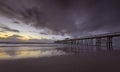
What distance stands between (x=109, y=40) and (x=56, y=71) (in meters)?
25.9

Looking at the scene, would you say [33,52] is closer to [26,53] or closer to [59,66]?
[26,53]

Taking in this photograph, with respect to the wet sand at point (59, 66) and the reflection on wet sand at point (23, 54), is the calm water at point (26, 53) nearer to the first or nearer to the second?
the reflection on wet sand at point (23, 54)

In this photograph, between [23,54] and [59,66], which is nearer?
[59,66]

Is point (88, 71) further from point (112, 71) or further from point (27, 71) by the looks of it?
point (27, 71)

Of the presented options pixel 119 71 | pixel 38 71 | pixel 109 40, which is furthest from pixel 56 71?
pixel 109 40

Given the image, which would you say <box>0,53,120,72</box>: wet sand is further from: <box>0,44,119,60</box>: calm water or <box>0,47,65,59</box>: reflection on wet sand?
<box>0,44,119,60</box>: calm water

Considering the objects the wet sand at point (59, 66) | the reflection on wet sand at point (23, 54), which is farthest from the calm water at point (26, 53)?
the wet sand at point (59, 66)

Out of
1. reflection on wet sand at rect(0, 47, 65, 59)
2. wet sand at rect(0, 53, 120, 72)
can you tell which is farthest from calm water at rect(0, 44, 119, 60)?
wet sand at rect(0, 53, 120, 72)

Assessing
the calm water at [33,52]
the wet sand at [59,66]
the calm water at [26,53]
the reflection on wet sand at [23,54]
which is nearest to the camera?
the wet sand at [59,66]

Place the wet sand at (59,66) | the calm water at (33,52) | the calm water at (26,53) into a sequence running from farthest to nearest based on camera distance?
1. the calm water at (33,52)
2. the calm water at (26,53)
3. the wet sand at (59,66)

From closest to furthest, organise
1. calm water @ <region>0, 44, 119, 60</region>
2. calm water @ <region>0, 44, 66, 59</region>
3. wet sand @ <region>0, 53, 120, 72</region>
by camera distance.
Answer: wet sand @ <region>0, 53, 120, 72</region> < calm water @ <region>0, 44, 66, 59</region> < calm water @ <region>0, 44, 119, 60</region>

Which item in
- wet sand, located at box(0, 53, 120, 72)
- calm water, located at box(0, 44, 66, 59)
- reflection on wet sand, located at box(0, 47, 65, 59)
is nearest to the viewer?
wet sand, located at box(0, 53, 120, 72)

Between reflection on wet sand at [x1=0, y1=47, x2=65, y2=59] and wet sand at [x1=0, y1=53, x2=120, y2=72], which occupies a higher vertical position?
wet sand at [x1=0, y1=53, x2=120, y2=72]

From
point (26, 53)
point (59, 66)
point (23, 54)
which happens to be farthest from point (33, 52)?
point (59, 66)
